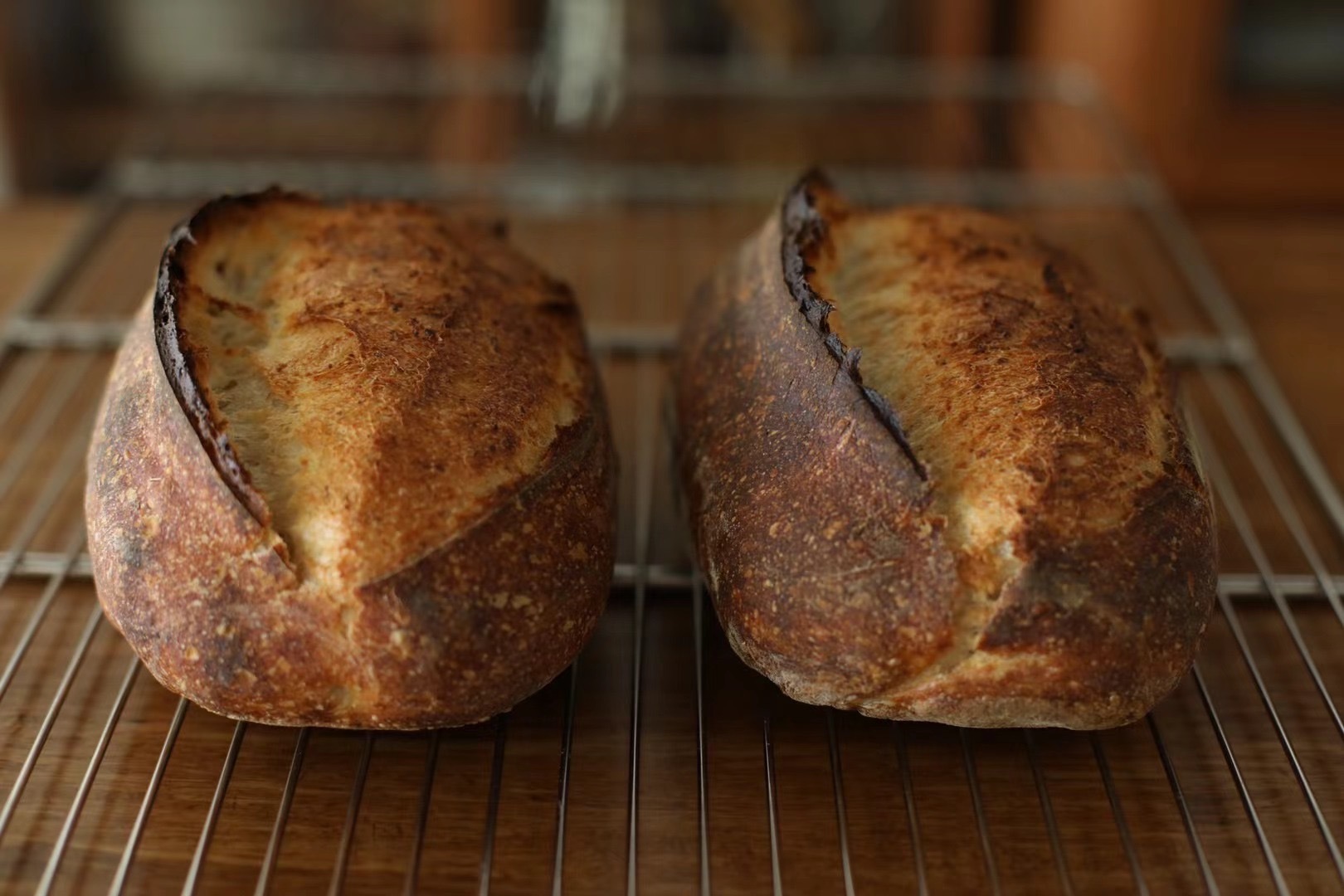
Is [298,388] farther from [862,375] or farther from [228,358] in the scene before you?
[862,375]

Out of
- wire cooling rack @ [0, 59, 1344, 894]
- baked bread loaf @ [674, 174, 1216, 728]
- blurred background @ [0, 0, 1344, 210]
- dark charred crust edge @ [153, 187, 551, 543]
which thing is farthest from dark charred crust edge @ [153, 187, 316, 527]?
blurred background @ [0, 0, 1344, 210]

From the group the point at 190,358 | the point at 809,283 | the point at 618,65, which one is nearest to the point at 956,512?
→ the point at 809,283

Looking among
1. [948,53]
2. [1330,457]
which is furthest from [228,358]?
[948,53]

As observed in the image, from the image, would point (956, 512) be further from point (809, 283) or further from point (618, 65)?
point (618, 65)

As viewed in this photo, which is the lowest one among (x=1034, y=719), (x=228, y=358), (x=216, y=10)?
(x=216, y=10)

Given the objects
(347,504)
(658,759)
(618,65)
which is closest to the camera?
(347,504)

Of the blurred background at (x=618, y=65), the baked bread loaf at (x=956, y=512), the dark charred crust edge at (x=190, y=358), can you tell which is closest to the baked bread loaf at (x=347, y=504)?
the dark charred crust edge at (x=190, y=358)
